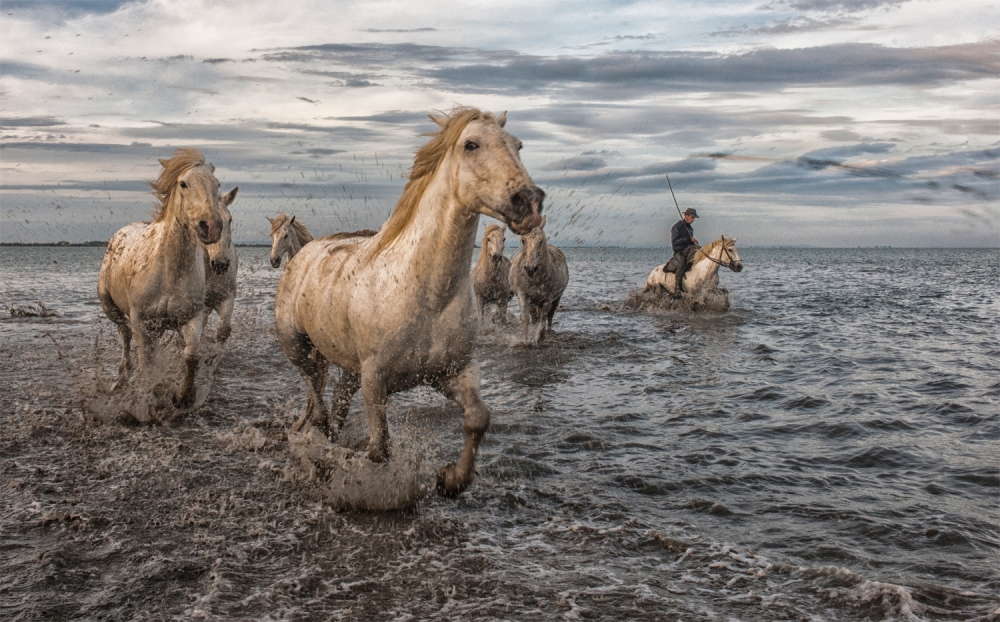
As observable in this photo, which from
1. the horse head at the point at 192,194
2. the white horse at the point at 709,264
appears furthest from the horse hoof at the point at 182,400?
the white horse at the point at 709,264

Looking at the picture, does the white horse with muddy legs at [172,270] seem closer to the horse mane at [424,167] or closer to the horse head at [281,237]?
the horse mane at [424,167]

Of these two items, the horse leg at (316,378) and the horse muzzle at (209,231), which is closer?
the horse leg at (316,378)

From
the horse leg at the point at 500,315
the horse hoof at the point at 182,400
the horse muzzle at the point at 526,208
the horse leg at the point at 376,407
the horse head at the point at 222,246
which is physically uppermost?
the horse muzzle at the point at 526,208

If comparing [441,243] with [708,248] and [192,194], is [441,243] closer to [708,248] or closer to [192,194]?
[192,194]

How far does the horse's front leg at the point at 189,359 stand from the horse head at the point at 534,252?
6540 mm

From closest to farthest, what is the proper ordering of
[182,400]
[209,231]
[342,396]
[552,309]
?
[342,396]
[209,231]
[182,400]
[552,309]

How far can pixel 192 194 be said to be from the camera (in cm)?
681

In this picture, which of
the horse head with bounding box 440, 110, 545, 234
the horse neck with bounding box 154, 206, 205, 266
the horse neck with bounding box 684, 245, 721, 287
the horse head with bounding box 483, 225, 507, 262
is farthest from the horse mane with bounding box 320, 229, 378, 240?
the horse neck with bounding box 684, 245, 721, 287

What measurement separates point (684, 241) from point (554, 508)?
53.7 ft

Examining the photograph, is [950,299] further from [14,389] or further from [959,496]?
[14,389]

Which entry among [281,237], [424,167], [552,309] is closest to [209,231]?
[424,167]

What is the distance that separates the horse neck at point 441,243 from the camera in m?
4.53

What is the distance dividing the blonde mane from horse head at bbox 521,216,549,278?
393 centimetres

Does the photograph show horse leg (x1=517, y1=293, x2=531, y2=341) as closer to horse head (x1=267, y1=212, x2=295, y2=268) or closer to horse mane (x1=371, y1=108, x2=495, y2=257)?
horse head (x1=267, y1=212, x2=295, y2=268)
